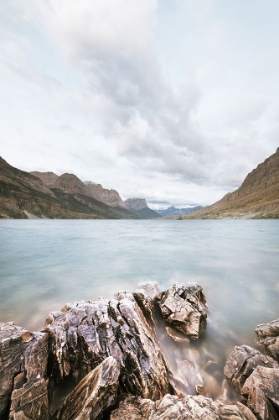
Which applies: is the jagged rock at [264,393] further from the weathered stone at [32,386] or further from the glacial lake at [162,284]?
the weathered stone at [32,386]

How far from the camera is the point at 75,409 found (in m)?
3.52

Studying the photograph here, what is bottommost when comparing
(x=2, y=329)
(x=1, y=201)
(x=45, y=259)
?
(x=45, y=259)

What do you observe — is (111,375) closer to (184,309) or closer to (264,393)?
(264,393)

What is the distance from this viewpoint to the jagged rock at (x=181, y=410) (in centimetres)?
317

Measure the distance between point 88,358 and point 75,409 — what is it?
123 cm

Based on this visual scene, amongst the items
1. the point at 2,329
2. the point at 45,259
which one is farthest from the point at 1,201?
the point at 2,329

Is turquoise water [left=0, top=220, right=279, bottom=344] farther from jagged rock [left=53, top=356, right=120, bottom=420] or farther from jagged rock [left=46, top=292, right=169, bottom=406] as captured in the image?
jagged rock [left=53, top=356, right=120, bottom=420]

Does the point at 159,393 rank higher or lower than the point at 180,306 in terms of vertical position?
lower

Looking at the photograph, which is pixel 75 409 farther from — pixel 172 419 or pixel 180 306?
pixel 180 306

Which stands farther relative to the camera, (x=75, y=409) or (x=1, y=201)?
(x=1, y=201)

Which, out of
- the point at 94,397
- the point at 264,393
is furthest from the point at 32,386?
the point at 264,393

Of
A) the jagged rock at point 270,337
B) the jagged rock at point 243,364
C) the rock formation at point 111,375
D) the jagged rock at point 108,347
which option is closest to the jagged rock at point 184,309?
the rock formation at point 111,375

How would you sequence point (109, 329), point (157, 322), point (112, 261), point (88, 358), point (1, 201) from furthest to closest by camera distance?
point (1, 201) → point (112, 261) → point (157, 322) → point (109, 329) → point (88, 358)

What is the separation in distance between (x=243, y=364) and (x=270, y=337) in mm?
1959
